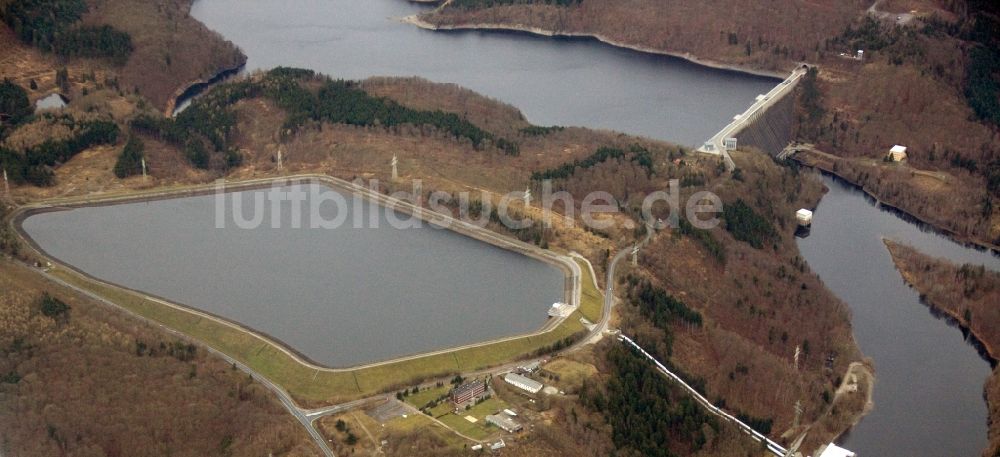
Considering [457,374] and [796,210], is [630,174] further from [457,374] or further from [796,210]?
[457,374]

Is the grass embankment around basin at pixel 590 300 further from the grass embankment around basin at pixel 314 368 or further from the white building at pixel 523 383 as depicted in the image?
the white building at pixel 523 383

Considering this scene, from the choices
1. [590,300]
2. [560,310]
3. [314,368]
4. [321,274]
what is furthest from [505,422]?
[321,274]

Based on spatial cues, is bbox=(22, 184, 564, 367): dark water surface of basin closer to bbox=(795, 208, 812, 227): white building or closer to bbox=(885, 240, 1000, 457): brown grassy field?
bbox=(795, 208, 812, 227): white building

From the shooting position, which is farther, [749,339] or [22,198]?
[22,198]

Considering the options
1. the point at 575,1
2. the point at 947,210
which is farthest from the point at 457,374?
the point at 575,1

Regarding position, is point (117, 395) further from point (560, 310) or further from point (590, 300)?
point (590, 300)
